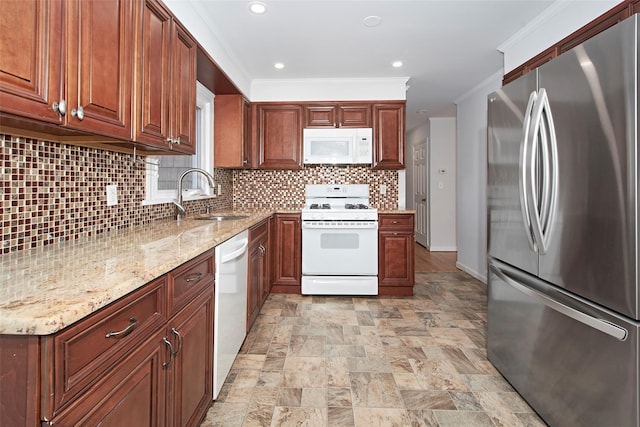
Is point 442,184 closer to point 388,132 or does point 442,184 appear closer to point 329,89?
point 388,132

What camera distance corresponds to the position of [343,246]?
3.64 metres

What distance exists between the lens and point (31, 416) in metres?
0.66

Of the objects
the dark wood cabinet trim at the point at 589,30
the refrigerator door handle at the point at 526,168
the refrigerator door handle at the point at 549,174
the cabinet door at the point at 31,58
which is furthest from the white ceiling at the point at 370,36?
the cabinet door at the point at 31,58

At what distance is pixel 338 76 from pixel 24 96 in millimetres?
3319

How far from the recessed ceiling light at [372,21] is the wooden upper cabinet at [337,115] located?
51.0 inches

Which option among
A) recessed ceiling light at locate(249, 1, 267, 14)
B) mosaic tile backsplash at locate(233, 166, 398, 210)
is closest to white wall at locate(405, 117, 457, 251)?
mosaic tile backsplash at locate(233, 166, 398, 210)

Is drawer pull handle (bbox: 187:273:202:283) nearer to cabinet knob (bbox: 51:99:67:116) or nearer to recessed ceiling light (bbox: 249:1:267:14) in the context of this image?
cabinet knob (bbox: 51:99:67:116)

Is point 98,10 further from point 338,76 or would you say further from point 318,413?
point 338,76

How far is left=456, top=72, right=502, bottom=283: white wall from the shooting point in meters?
4.24

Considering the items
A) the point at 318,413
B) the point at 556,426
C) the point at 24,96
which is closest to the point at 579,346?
the point at 556,426

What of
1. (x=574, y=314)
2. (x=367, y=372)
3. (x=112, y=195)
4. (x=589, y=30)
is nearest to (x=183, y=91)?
(x=112, y=195)

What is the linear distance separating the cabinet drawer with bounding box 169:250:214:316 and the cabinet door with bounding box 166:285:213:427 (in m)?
0.04

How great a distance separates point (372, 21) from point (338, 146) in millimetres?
1480

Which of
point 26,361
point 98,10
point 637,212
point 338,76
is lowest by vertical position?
point 26,361
